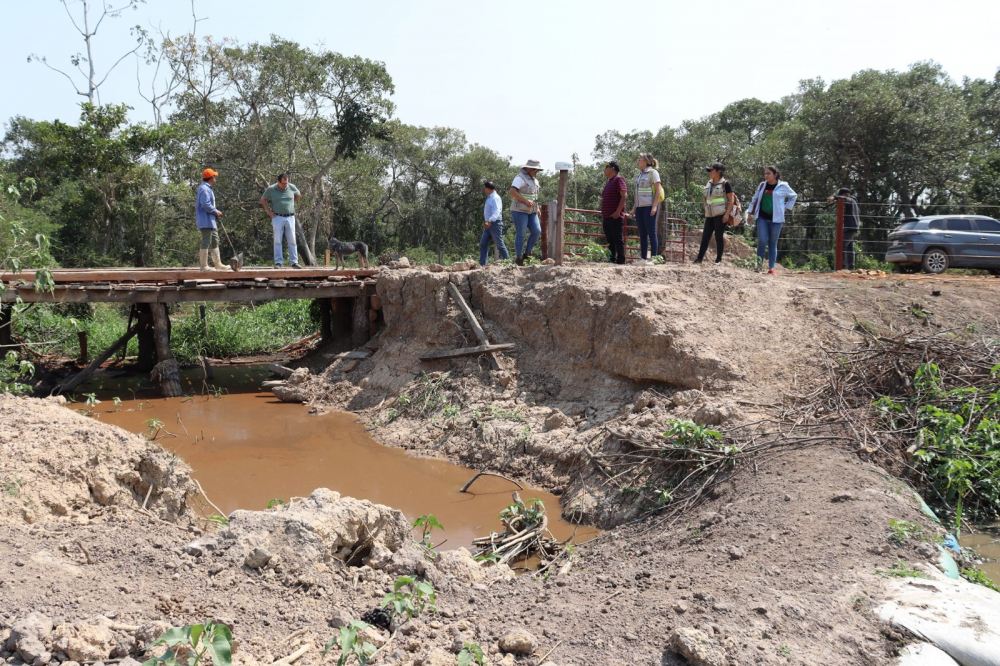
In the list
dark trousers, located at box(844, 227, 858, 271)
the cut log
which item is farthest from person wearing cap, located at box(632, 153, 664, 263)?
dark trousers, located at box(844, 227, 858, 271)

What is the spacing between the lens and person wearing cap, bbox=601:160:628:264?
981 cm

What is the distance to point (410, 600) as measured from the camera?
3.55 m

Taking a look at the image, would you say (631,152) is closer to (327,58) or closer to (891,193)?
(891,193)

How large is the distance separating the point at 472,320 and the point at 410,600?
23.1 feet

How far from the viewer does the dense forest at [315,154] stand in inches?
756

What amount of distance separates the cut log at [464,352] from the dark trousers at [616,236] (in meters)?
2.08

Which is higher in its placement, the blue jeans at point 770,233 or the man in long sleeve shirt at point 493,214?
Answer: the man in long sleeve shirt at point 493,214

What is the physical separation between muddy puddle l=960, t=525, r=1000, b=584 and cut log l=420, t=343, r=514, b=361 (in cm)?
575

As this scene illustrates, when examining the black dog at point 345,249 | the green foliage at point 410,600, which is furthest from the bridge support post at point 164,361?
the green foliage at point 410,600

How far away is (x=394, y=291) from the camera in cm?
1180

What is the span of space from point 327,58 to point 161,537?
20036 mm

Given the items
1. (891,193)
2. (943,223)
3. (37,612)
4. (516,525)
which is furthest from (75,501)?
(891,193)

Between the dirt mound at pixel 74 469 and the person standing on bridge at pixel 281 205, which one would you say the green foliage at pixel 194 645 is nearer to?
the dirt mound at pixel 74 469

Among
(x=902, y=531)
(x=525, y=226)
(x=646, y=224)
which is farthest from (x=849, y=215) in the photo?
(x=902, y=531)
